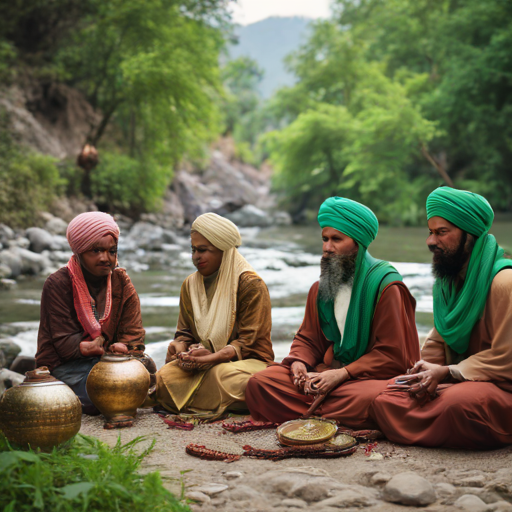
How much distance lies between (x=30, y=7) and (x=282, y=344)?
18.4m

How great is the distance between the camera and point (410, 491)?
2.43m

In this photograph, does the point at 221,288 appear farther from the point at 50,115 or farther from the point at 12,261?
the point at 50,115

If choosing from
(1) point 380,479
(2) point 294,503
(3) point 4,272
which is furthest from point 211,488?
(3) point 4,272

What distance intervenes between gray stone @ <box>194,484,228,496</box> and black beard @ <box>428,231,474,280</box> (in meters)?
1.71

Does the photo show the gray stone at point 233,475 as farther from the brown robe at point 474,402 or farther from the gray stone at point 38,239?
the gray stone at point 38,239

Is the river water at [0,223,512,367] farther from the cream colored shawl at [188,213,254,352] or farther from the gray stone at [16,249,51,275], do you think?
the cream colored shawl at [188,213,254,352]

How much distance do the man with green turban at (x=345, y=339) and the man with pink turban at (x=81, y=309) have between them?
1.03 m

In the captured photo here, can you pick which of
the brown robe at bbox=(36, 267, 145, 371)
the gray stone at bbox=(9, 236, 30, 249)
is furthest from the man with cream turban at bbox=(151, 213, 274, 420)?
the gray stone at bbox=(9, 236, 30, 249)

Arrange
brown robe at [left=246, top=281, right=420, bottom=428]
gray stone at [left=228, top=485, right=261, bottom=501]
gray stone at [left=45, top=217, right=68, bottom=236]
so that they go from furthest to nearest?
1. gray stone at [left=45, top=217, right=68, bottom=236]
2. brown robe at [left=246, top=281, right=420, bottom=428]
3. gray stone at [left=228, top=485, right=261, bottom=501]

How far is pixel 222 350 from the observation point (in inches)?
156

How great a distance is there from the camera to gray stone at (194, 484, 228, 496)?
2500 mm

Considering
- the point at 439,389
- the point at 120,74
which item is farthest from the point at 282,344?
the point at 120,74

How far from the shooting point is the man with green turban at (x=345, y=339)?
348 cm

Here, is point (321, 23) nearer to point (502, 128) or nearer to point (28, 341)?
point (502, 128)
